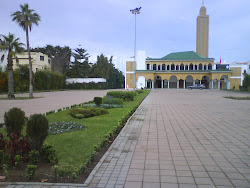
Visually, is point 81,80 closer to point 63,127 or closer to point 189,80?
point 189,80

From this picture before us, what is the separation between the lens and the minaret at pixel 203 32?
300 feet

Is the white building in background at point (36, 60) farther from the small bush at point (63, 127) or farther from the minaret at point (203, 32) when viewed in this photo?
the minaret at point (203, 32)

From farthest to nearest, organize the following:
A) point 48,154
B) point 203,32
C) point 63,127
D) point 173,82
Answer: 1. point 203,32
2. point 173,82
3. point 63,127
4. point 48,154

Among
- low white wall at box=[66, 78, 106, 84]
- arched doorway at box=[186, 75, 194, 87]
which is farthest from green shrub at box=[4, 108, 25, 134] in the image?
arched doorway at box=[186, 75, 194, 87]

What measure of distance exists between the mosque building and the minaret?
110ft

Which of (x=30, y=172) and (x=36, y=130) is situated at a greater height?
(x=36, y=130)

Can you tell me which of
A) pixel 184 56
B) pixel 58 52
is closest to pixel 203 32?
pixel 184 56

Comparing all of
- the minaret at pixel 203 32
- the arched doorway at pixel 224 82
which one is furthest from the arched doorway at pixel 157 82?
the minaret at pixel 203 32

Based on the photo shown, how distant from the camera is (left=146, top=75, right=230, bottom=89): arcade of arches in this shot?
5726 cm

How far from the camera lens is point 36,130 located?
4.09 m

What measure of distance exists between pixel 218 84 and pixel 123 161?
58.1 m

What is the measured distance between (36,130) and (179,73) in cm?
5677

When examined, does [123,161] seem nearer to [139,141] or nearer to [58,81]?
[139,141]

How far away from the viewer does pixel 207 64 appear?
58.8m
